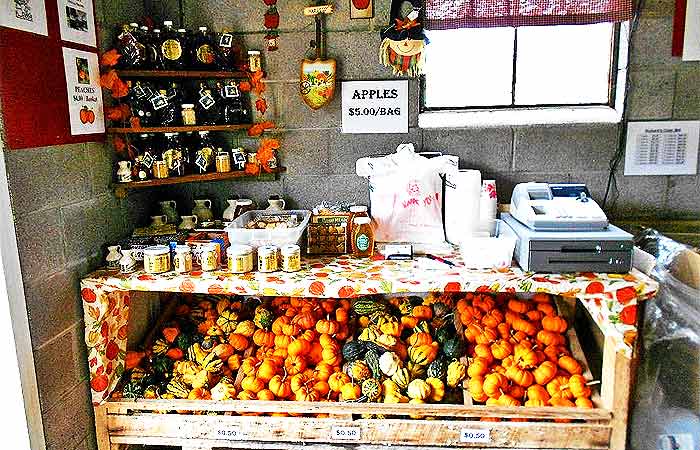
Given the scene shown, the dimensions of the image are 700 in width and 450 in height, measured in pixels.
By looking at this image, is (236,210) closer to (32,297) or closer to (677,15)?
(32,297)

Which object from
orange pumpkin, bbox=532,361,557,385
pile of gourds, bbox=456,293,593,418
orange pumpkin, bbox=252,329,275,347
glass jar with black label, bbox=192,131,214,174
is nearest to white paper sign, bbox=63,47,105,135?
glass jar with black label, bbox=192,131,214,174

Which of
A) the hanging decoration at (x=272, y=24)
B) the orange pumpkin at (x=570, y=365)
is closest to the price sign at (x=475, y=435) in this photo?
the orange pumpkin at (x=570, y=365)

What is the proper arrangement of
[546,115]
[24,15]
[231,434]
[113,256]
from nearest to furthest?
[24,15]
[231,434]
[113,256]
[546,115]

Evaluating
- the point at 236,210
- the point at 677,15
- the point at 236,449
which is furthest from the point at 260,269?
the point at 677,15

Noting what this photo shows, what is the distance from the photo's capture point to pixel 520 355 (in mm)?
2125

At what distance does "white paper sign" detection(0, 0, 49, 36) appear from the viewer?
1.64 meters

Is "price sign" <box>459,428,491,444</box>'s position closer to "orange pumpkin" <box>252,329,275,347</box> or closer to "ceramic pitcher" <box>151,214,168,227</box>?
"orange pumpkin" <box>252,329,275,347</box>

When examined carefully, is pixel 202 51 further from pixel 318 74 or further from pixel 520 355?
pixel 520 355

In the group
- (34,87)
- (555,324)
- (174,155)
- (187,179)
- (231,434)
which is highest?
(34,87)

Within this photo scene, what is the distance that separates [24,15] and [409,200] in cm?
151

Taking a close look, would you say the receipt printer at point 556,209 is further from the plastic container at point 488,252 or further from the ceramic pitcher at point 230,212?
the ceramic pitcher at point 230,212

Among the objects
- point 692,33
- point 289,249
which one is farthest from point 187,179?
point 692,33

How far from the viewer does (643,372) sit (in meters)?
2.19

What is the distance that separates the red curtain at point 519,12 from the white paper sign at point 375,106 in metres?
0.32
